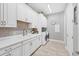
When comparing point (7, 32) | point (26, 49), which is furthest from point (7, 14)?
point (26, 49)

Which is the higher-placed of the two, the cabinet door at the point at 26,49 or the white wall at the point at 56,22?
the white wall at the point at 56,22

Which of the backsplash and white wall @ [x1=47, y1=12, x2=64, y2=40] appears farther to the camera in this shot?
white wall @ [x1=47, y1=12, x2=64, y2=40]

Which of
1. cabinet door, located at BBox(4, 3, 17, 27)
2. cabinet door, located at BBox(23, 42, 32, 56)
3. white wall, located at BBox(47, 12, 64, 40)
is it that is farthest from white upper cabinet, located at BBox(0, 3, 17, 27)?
white wall, located at BBox(47, 12, 64, 40)

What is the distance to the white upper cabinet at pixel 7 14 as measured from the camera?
2068 millimetres

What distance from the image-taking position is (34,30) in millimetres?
5316

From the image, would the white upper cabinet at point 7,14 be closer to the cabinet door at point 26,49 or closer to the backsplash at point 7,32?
the backsplash at point 7,32

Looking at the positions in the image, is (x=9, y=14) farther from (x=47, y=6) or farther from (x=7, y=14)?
(x=47, y=6)

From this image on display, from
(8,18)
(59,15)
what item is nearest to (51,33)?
(59,15)

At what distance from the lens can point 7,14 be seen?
227 cm

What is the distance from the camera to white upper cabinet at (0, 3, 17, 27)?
2.07 m

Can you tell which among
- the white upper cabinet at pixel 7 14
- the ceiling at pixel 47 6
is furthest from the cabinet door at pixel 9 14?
the ceiling at pixel 47 6

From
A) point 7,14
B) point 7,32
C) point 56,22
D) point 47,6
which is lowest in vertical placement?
point 7,32

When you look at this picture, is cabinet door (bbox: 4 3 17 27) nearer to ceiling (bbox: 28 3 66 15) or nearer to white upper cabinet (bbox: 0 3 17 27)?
white upper cabinet (bbox: 0 3 17 27)

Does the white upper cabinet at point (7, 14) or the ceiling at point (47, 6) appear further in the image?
the ceiling at point (47, 6)
